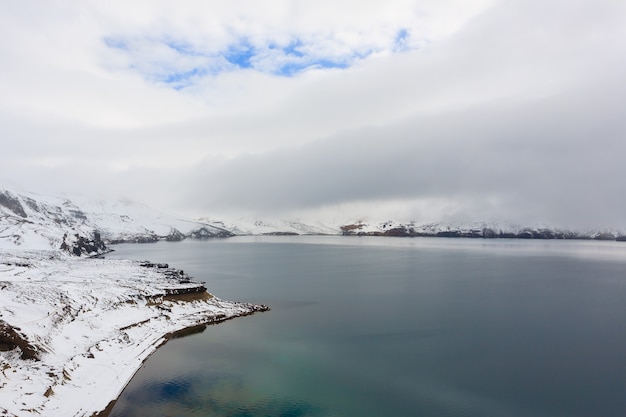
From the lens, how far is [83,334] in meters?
36.4

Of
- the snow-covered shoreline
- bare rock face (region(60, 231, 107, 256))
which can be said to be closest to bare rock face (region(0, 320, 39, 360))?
the snow-covered shoreline

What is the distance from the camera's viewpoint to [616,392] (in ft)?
87.6

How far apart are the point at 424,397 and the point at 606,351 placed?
21.5 m

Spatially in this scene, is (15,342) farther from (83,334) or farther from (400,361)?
(400,361)

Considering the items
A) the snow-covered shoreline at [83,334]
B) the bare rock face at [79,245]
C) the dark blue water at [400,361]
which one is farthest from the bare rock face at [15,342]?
the bare rock face at [79,245]

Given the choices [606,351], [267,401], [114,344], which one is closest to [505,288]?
[606,351]

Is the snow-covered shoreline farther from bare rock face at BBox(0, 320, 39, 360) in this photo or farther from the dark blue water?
the dark blue water

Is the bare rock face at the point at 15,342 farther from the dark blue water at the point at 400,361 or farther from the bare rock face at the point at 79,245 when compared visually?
the bare rock face at the point at 79,245

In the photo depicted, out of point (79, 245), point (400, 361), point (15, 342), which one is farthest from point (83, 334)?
point (79, 245)

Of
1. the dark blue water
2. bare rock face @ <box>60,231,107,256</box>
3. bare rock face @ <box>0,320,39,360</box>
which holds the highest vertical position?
bare rock face @ <box>60,231,107,256</box>

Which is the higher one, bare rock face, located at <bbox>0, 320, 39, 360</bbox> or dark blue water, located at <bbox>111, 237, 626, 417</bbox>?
bare rock face, located at <bbox>0, 320, 39, 360</bbox>

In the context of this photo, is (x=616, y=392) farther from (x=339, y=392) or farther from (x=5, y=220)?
(x=5, y=220)

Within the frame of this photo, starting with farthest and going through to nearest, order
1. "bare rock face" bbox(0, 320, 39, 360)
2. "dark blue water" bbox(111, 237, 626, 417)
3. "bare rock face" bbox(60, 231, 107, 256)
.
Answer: "bare rock face" bbox(60, 231, 107, 256) < "bare rock face" bbox(0, 320, 39, 360) < "dark blue water" bbox(111, 237, 626, 417)

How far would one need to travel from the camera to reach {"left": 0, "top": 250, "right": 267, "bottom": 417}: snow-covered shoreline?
963 inches
